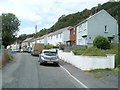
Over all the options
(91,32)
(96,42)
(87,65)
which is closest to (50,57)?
(87,65)

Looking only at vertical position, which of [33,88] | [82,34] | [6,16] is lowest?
[33,88]

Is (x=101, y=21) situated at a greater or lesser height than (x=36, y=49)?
greater

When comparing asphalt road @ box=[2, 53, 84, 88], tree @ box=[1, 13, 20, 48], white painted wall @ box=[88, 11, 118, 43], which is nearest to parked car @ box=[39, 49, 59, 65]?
asphalt road @ box=[2, 53, 84, 88]

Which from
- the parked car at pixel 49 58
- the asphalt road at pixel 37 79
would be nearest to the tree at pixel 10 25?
the parked car at pixel 49 58

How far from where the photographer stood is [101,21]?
5859 cm

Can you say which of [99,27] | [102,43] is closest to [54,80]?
[102,43]

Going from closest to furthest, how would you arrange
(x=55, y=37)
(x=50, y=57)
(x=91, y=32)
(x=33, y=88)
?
(x=33, y=88) < (x=50, y=57) < (x=91, y=32) < (x=55, y=37)

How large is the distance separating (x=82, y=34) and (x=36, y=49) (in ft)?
33.7

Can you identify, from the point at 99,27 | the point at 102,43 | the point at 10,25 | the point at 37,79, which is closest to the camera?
the point at 37,79

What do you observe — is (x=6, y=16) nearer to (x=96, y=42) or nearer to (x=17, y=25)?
(x=17, y=25)

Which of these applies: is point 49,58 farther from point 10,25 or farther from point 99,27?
point 10,25

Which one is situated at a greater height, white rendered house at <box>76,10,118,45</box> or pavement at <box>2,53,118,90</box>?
white rendered house at <box>76,10,118,45</box>

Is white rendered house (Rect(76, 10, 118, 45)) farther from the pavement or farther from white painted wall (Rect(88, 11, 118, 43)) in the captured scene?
the pavement

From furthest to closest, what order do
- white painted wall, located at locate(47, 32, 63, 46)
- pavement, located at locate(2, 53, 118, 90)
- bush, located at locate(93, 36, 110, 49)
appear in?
1. white painted wall, located at locate(47, 32, 63, 46)
2. bush, located at locate(93, 36, 110, 49)
3. pavement, located at locate(2, 53, 118, 90)
